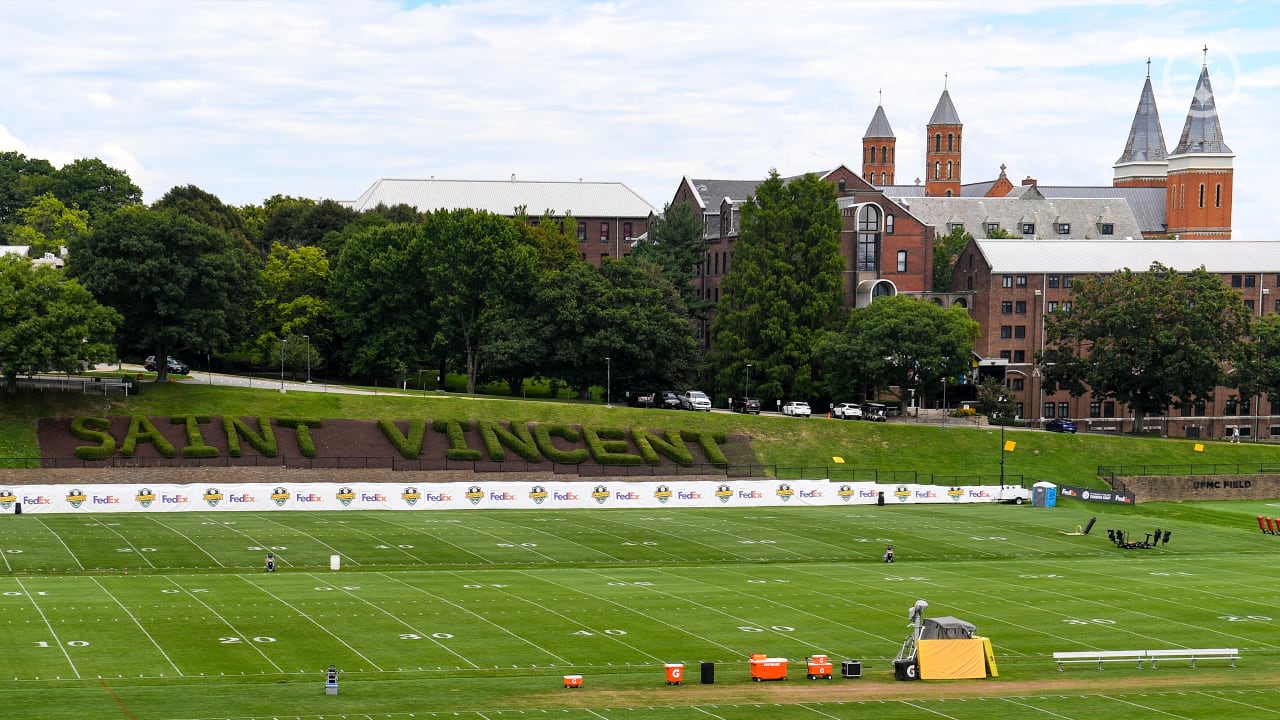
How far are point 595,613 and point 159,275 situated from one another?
6420 centimetres

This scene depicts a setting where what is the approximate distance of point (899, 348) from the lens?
11625 cm

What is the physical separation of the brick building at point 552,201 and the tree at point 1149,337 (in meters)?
76.3

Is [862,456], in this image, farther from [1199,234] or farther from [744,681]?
[1199,234]

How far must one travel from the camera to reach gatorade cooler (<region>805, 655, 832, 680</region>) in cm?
4178

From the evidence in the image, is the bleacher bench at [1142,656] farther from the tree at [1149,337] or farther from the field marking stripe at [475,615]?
the tree at [1149,337]

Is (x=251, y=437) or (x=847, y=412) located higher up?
(x=847, y=412)

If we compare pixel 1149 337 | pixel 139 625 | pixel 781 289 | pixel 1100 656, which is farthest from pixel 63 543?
pixel 1149 337

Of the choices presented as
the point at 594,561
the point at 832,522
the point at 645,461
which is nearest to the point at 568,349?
the point at 645,461

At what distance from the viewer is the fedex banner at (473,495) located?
74938mm

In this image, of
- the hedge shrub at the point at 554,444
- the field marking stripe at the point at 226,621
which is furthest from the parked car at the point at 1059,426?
the field marking stripe at the point at 226,621

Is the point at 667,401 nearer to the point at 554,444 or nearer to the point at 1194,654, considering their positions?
the point at 554,444

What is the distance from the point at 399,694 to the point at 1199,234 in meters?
181

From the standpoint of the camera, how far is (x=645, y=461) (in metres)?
97.5

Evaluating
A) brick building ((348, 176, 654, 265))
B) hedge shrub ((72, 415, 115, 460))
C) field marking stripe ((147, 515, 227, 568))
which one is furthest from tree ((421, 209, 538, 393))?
brick building ((348, 176, 654, 265))
